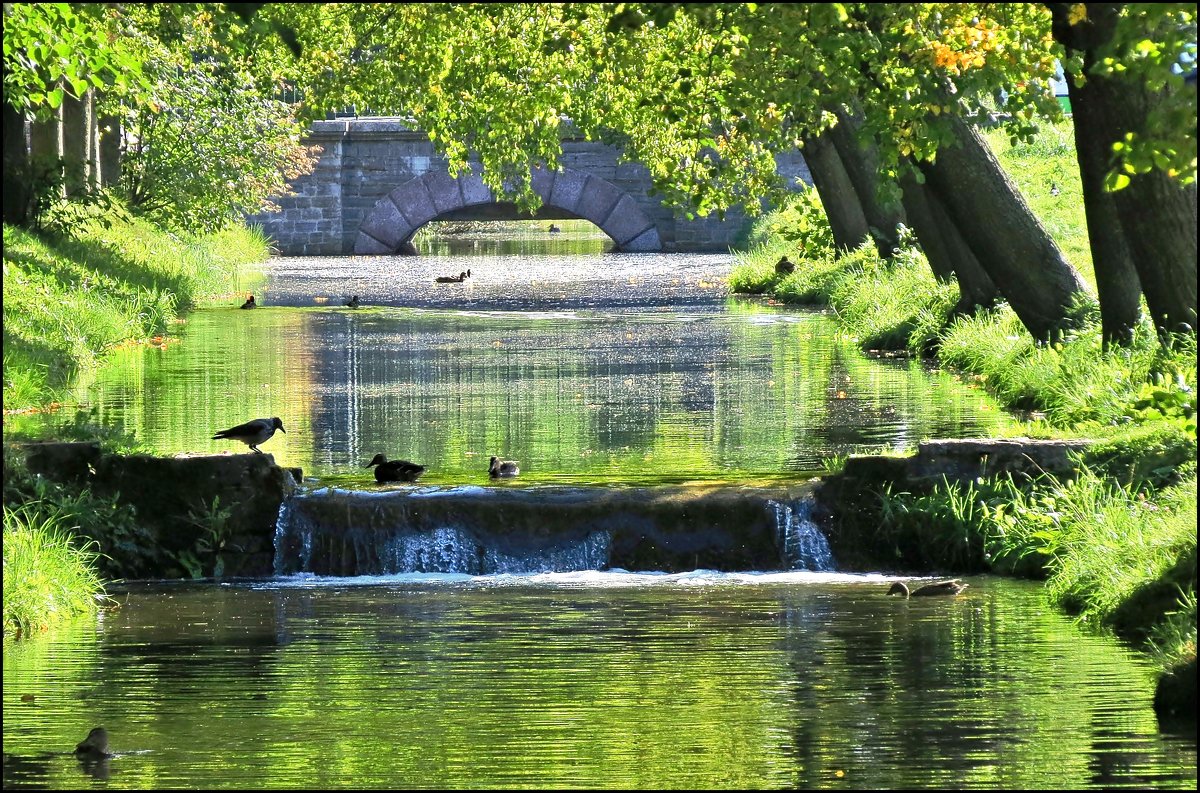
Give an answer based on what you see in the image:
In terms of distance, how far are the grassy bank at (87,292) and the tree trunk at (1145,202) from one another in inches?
331

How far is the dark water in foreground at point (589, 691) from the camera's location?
7.36 meters

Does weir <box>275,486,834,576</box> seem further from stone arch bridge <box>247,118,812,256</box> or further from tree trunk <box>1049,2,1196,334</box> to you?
stone arch bridge <box>247,118,812,256</box>

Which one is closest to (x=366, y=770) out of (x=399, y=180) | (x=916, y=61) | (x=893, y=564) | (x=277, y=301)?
(x=893, y=564)

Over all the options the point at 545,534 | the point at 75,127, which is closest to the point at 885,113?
the point at 545,534

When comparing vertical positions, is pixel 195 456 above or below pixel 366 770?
above

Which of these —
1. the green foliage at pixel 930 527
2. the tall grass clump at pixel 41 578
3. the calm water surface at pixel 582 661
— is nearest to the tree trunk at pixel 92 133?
the calm water surface at pixel 582 661

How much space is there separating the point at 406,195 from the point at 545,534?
130 feet

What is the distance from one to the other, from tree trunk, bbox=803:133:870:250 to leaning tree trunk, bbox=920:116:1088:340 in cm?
1166

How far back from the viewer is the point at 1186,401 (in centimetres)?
820

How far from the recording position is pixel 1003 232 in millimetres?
18969

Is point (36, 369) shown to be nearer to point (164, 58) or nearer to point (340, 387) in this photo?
point (340, 387)

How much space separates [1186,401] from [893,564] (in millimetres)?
4666

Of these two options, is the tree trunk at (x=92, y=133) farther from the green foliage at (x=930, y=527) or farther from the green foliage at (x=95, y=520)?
the green foliage at (x=930, y=527)

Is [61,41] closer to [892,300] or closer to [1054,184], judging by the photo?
[892,300]
